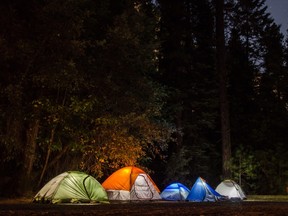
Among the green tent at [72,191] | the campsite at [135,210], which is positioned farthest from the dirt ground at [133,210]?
the green tent at [72,191]

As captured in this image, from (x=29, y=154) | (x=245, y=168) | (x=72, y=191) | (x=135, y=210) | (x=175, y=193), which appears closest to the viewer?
(x=135, y=210)

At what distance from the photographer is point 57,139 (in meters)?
19.8

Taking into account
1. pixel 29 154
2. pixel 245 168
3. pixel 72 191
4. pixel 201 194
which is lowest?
pixel 201 194

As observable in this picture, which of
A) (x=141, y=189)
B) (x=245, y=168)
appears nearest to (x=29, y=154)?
(x=141, y=189)

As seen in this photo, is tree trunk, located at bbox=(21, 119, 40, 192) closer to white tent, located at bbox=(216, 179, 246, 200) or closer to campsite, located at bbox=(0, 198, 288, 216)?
campsite, located at bbox=(0, 198, 288, 216)

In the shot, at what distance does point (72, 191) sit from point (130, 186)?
366cm

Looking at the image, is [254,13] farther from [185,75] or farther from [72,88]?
[72,88]

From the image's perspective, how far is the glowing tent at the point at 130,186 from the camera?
760 inches

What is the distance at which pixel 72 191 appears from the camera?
16344 millimetres

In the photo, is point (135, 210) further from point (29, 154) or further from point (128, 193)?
point (29, 154)

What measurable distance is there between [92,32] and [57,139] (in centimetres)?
493

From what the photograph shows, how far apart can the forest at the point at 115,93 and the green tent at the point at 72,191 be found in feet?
9.49

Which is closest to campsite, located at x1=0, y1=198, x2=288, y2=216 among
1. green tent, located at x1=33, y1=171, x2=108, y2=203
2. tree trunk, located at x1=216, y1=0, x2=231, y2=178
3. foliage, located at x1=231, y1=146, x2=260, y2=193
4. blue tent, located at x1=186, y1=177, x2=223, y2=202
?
green tent, located at x1=33, y1=171, x2=108, y2=203

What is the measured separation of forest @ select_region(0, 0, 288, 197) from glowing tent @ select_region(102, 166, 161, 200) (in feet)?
3.71
